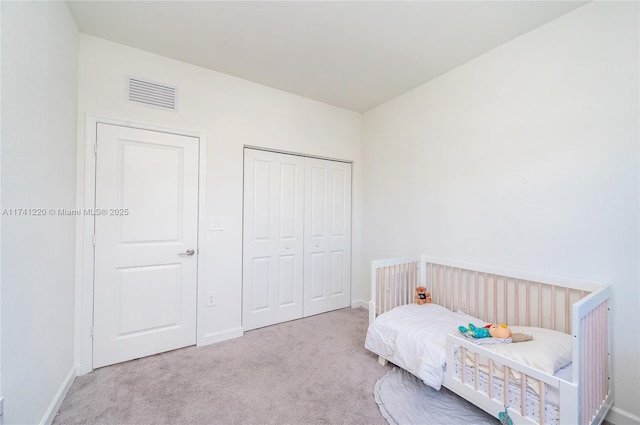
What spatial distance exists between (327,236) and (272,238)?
0.72 metres

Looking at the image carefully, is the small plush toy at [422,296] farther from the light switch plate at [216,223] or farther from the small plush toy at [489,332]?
the light switch plate at [216,223]

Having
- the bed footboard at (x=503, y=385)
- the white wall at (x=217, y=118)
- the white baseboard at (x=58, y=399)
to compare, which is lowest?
the white baseboard at (x=58, y=399)

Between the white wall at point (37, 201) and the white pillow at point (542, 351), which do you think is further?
the white pillow at point (542, 351)

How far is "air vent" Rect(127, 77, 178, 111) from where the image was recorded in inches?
82.8

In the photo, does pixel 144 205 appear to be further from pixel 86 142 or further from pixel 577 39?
pixel 577 39

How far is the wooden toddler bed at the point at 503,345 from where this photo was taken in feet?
4.06

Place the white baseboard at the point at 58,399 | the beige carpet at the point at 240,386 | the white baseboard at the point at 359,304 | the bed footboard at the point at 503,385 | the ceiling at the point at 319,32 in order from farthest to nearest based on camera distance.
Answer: the white baseboard at the point at 359,304 < the ceiling at the point at 319,32 < the beige carpet at the point at 240,386 < the white baseboard at the point at 58,399 < the bed footboard at the point at 503,385

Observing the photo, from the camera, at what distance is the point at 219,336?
2428 millimetres

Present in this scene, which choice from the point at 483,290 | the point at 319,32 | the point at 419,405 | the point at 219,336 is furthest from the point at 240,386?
the point at 319,32

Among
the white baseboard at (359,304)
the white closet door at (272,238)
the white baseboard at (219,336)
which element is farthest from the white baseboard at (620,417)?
the white baseboard at (219,336)

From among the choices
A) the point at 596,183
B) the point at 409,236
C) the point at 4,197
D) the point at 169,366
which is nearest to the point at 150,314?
the point at 169,366

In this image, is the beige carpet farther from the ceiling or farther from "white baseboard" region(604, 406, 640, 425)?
the ceiling

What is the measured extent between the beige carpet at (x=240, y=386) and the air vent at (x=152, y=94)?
2128 mm

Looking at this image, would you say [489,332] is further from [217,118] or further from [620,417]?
[217,118]
